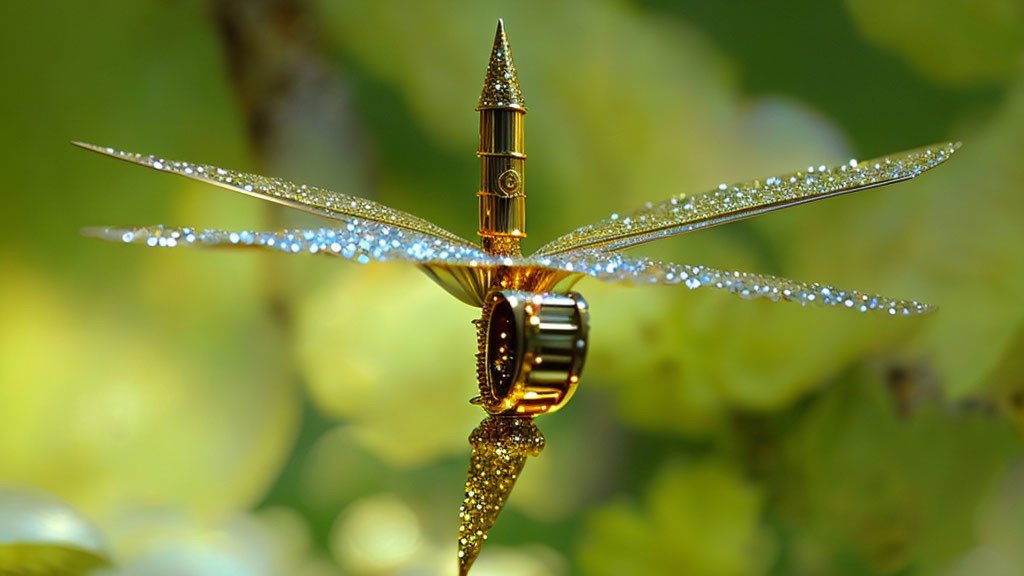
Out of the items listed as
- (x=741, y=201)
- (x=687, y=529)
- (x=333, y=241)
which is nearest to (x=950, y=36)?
(x=687, y=529)

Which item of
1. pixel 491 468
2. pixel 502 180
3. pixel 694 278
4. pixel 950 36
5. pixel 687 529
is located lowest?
pixel 491 468

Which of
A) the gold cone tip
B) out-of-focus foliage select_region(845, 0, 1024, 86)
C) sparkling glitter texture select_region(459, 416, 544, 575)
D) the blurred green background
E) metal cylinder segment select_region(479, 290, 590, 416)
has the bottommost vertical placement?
sparkling glitter texture select_region(459, 416, 544, 575)

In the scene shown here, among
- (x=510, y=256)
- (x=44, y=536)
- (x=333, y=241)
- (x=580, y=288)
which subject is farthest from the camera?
(x=580, y=288)

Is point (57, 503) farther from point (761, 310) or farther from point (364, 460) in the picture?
point (761, 310)

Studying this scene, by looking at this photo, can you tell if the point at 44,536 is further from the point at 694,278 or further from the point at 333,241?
the point at 694,278

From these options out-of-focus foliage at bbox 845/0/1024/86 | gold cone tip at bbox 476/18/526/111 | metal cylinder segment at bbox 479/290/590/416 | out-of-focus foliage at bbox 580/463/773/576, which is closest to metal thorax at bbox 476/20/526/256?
gold cone tip at bbox 476/18/526/111

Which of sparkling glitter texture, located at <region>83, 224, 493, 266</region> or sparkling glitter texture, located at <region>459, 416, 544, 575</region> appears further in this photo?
sparkling glitter texture, located at <region>459, 416, 544, 575</region>

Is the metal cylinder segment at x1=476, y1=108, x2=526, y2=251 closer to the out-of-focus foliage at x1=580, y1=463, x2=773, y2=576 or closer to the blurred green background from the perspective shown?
the blurred green background

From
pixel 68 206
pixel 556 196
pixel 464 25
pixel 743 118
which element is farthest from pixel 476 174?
pixel 68 206
